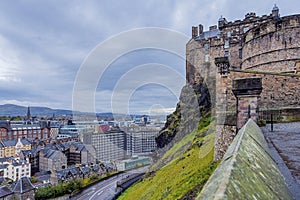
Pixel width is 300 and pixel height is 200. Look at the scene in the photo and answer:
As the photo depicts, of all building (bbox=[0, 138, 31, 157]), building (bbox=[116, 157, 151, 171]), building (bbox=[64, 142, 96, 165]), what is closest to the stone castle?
building (bbox=[116, 157, 151, 171])

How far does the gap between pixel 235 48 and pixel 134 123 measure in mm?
45539

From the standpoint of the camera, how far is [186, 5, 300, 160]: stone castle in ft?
18.1

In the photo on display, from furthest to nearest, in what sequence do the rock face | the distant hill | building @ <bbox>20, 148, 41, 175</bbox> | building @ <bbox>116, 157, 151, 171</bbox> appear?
1. the distant hill
2. building @ <bbox>116, 157, 151, 171</bbox>
3. building @ <bbox>20, 148, 41, 175</bbox>
4. the rock face

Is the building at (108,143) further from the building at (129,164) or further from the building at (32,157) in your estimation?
the building at (32,157)

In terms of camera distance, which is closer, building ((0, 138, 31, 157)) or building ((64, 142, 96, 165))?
building ((64, 142, 96, 165))

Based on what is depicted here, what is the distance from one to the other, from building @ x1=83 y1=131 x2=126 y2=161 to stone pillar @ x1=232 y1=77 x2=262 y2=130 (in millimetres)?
53033

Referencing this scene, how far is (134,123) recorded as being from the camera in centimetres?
6519

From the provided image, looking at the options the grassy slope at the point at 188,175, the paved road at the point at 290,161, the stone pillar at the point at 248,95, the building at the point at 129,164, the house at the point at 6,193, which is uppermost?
the stone pillar at the point at 248,95

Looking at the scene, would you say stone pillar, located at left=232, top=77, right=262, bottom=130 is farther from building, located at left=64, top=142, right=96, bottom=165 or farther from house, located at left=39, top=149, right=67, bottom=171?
building, located at left=64, top=142, right=96, bottom=165

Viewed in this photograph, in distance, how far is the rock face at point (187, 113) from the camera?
2257 cm

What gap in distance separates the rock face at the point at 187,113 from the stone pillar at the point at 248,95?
16.1m

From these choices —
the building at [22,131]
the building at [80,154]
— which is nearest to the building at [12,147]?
the building at [80,154]

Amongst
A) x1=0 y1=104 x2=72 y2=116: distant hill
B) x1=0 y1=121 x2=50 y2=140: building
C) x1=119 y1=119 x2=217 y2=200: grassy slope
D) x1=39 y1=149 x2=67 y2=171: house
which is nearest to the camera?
x1=119 y1=119 x2=217 y2=200: grassy slope

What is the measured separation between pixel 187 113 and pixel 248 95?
1924cm
